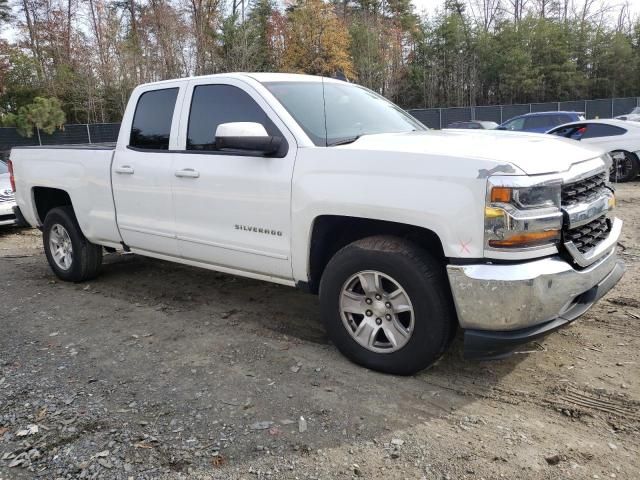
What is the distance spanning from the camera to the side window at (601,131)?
39.3 ft

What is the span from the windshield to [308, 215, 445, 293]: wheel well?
1.79 feet

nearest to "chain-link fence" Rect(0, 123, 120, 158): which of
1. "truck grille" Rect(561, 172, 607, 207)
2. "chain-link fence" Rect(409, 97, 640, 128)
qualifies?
"chain-link fence" Rect(409, 97, 640, 128)

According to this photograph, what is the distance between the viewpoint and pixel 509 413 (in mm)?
3082

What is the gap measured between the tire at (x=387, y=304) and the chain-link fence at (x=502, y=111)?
29856mm

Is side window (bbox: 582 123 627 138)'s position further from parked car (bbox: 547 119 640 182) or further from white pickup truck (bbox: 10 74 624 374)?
white pickup truck (bbox: 10 74 624 374)

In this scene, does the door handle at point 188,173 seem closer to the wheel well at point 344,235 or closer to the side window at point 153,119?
the side window at point 153,119

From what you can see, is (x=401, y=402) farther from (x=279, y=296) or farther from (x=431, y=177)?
(x=279, y=296)

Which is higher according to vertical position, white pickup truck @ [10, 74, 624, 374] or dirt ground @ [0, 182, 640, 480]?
white pickup truck @ [10, 74, 624, 374]

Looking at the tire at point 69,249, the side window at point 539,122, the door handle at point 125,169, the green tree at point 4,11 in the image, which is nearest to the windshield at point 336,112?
the door handle at point 125,169

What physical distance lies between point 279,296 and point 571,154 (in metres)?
2.88

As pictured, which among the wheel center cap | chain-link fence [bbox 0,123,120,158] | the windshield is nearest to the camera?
the wheel center cap

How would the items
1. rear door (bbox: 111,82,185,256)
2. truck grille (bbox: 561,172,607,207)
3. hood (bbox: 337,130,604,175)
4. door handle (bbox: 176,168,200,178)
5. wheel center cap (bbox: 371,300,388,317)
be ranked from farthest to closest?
rear door (bbox: 111,82,185,256) → door handle (bbox: 176,168,200,178) → wheel center cap (bbox: 371,300,388,317) → truck grille (bbox: 561,172,607,207) → hood (bbox: 337,130,604,175)

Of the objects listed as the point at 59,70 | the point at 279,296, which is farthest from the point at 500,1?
the point at 279,296

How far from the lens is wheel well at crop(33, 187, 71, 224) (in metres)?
6.16
